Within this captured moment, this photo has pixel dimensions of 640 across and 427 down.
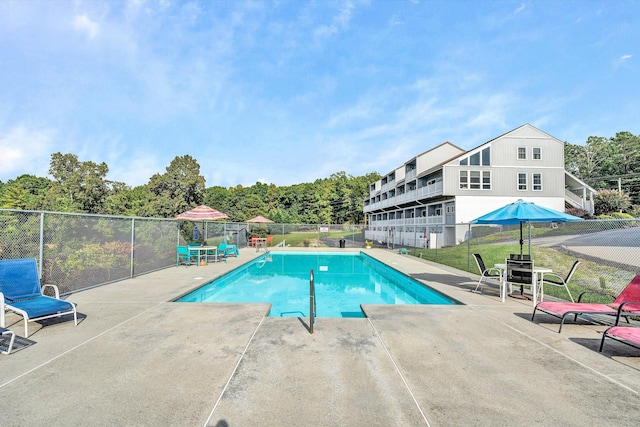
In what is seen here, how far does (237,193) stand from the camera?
6931cm

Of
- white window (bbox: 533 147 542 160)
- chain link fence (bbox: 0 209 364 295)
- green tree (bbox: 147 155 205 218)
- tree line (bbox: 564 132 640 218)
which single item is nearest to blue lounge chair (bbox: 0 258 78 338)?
chain link fence (bbox: 0 209 364 295)

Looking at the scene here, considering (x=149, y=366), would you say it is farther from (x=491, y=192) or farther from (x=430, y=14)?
A: (x=491, y=192)

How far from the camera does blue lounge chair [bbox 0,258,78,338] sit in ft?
13.7

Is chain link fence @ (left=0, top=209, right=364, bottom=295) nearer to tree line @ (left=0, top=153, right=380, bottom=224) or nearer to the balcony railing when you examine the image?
tree line @ (left=0, top=153, right=380, bottom=224)

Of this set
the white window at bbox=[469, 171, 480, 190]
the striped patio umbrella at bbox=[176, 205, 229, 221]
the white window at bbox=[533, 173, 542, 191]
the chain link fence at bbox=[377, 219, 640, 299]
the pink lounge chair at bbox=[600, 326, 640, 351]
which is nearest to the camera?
the pink lounge chair at bbox=[600, 326, 640, 351]

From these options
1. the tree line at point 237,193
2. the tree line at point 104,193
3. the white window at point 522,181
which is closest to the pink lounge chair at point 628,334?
the white window at point 522,181

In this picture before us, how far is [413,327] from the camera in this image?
4.61 meters

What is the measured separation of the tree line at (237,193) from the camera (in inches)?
A: 989

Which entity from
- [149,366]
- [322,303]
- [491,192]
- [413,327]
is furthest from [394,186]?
[149,366]

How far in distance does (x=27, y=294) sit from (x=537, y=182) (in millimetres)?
32145

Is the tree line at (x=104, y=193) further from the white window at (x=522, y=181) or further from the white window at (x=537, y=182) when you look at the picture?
the white window at (x=537, y=182)

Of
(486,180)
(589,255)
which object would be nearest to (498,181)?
(486,180)

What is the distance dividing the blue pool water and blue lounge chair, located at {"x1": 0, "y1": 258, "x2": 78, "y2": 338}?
263 cm

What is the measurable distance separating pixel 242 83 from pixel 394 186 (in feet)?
83.2
